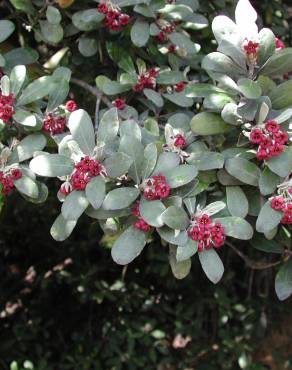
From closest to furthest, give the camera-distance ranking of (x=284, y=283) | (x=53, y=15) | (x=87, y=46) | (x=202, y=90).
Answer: (x=202, y=90)
(x=284, y=283)
(x=53, y=15)
(x=87, y=46)

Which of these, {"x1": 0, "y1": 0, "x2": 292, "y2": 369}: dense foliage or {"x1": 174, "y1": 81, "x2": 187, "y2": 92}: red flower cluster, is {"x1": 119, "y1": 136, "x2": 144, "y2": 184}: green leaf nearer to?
{"x1": 0, "y1": 0, "x2": 292, "y2": 369}: dense foliage

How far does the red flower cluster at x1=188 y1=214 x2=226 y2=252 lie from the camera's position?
1392 millimetres

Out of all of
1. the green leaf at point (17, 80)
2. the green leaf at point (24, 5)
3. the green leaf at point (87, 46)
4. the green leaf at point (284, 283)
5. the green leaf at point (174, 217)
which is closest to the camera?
the green leaf at point (174, 217)

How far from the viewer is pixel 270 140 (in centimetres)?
142

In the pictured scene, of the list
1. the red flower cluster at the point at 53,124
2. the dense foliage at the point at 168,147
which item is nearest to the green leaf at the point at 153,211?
the dense foliage at the point at 168,147

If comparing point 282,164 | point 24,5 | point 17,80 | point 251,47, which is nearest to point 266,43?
point 251,47

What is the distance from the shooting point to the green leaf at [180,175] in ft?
4.60

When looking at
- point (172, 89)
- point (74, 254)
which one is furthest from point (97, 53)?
point (74, 254)

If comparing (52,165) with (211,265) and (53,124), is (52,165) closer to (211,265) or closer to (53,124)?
(53,124)

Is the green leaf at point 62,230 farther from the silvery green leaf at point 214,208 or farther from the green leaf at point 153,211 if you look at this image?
the silvery green leaf at point 214,208

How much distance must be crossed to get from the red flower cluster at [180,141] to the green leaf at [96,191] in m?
0.23

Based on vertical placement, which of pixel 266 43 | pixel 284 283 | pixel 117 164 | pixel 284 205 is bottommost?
pixel 284 283

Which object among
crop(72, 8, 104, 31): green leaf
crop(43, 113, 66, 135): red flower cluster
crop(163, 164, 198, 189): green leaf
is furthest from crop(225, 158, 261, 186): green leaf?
crop(72, 8, 104, 31): green leaf

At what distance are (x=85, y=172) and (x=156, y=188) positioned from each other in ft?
0.53
